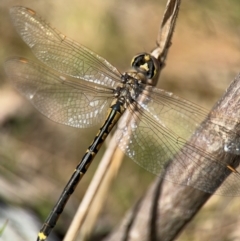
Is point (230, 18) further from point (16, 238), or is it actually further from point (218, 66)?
point (16, 238)

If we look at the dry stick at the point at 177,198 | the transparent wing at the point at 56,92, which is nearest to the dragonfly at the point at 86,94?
the transparent wing at the point at 56,92

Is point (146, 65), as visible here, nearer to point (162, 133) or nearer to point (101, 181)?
point (162, 133)

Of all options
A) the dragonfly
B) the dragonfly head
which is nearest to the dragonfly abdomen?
the dragonfly

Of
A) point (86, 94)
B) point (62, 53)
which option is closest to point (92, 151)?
point (86, 94)

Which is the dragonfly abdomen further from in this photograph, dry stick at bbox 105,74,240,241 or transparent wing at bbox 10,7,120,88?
dry stick at bbox 105,74,240,241

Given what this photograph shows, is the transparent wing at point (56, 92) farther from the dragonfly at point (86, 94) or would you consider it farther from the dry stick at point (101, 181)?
the dry stick at point (101, 181)

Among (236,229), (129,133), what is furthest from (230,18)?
(129,133)
